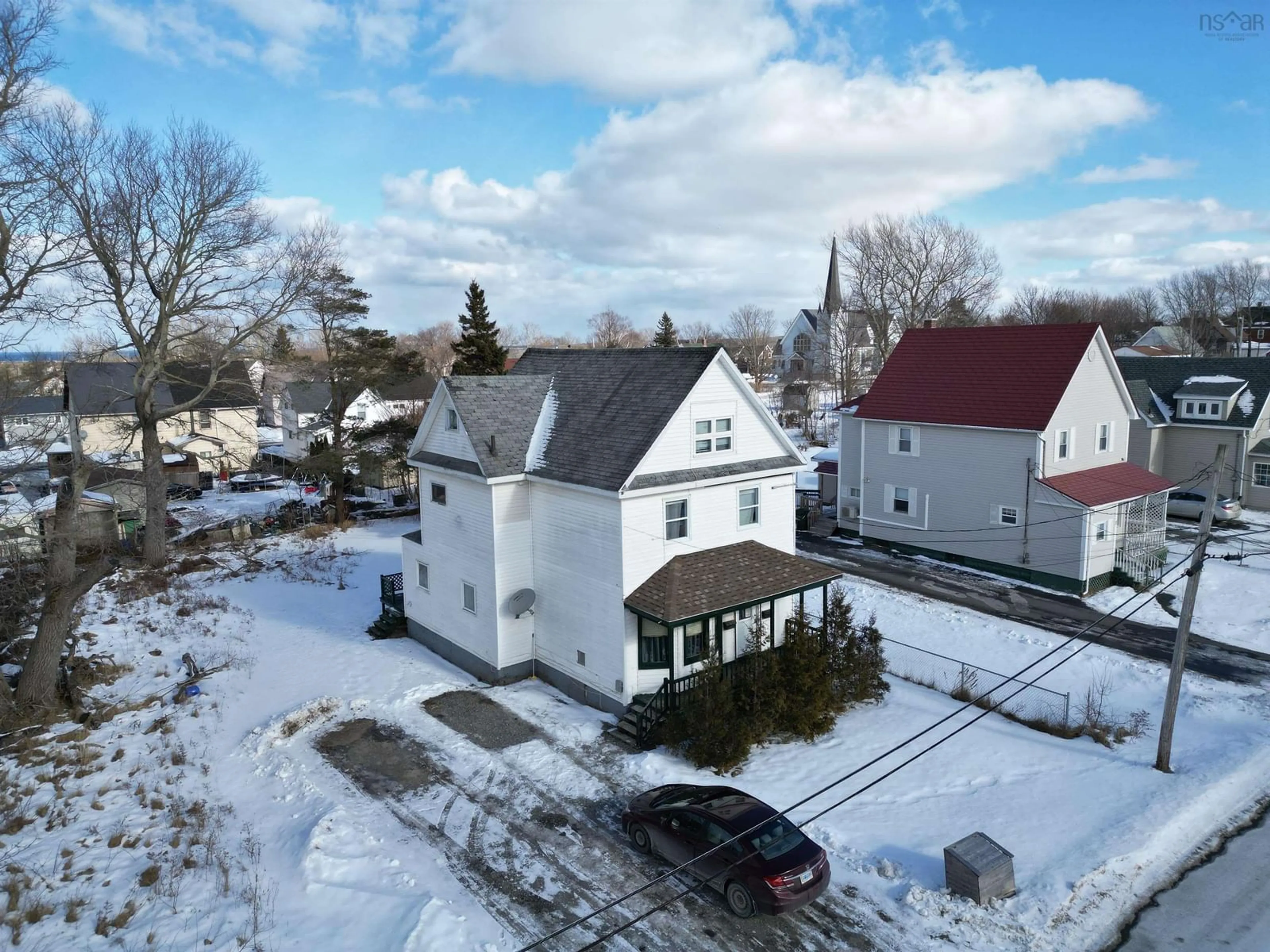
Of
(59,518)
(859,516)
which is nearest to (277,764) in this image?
(59,518)

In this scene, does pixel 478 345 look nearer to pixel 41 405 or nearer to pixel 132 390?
pixel 132 390

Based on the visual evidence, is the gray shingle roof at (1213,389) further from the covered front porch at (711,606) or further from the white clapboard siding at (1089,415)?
the covered front porch at (711,606)

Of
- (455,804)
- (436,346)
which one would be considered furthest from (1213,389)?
(436,346)

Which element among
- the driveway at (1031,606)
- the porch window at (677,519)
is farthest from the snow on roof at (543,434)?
the driveway at (1031,606)

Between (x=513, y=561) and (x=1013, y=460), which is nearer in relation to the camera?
(x=513, y=561)

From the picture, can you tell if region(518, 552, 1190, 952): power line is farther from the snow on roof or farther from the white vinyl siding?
the snow on roof

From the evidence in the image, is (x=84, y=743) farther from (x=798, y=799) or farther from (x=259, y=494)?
Answer: (x=259, y=494)

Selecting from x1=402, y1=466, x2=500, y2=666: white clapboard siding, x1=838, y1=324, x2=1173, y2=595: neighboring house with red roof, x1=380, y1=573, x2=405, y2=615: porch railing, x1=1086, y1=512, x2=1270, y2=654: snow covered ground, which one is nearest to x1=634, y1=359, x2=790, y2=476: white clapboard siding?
x1=402, y1=466, x2=500, y2=666: white clapboard siding
